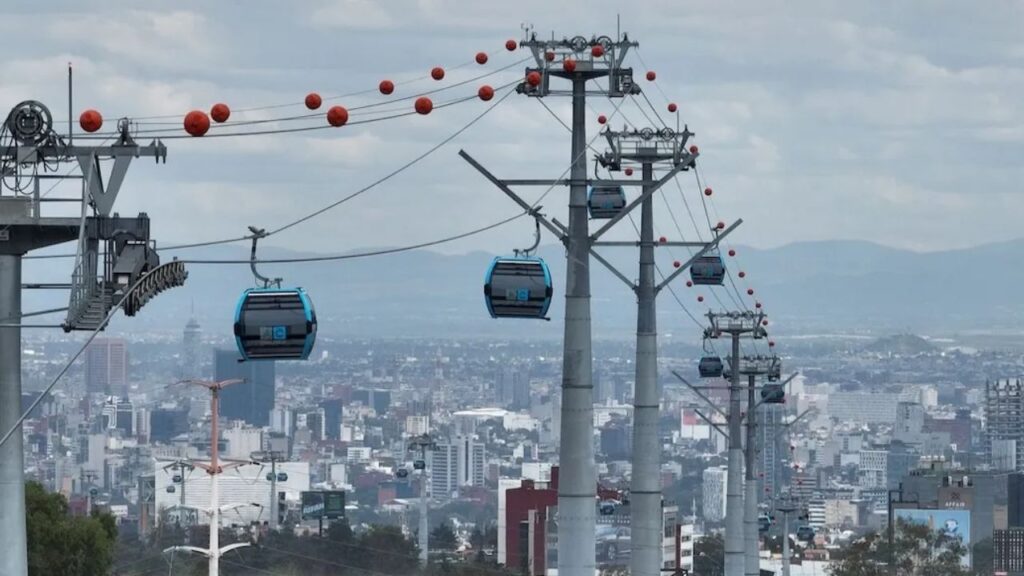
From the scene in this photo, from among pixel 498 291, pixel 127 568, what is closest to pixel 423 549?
pixel 127 568

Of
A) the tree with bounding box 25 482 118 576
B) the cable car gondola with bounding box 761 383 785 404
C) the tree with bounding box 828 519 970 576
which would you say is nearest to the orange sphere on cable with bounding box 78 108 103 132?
the tree with bounding box 25 482 118 576

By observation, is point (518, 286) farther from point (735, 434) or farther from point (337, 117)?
point (735, 434)

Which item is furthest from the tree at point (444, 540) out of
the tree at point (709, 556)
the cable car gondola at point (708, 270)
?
the cable car gondola at point (708, 270)

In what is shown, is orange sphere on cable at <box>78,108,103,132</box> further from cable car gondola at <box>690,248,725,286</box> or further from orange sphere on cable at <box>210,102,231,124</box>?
cable car gondola at <box>690,248,725,286</box>

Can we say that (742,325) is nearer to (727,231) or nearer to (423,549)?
(727,231)

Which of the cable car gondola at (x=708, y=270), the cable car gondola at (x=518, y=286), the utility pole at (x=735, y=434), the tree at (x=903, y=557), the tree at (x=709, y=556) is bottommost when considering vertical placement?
the tree at (x=709, y=556)

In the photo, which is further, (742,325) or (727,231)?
(742,325)

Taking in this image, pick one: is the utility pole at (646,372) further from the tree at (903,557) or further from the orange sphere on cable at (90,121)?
the tree at (903,557)
